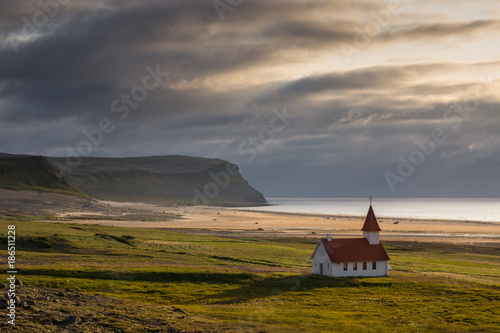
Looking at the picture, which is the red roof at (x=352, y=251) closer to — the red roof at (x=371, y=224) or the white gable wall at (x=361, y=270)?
the white gable wall at (x=361, y=270)

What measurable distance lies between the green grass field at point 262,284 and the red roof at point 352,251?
2982 mm

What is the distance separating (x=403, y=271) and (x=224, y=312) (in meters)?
42.8

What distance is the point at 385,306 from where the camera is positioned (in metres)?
50.5

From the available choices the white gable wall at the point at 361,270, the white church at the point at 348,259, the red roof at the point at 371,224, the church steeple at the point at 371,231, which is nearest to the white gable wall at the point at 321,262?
the white church at the point at 348,259

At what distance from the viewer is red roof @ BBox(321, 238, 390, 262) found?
69812 mm

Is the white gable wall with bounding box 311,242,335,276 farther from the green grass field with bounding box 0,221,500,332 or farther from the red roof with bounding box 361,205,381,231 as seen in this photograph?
the red roof with bounding box 361,205,381,231

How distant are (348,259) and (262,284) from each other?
13635 mm

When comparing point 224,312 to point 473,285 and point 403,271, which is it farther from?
point 403,271

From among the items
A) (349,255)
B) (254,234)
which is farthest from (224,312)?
(254,234)

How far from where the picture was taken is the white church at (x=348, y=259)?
69725 mm

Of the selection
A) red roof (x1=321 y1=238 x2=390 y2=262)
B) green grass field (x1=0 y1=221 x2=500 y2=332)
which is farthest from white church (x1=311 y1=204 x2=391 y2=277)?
green grass field (x1=0 y1=221 x2=500 y2=332)

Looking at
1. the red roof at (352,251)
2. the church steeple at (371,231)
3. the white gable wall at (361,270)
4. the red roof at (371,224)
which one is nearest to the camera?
the white gable wall at (361,270)

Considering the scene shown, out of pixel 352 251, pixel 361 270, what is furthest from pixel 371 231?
pixel 361 270

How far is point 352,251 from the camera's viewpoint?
71.2m
